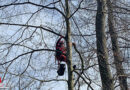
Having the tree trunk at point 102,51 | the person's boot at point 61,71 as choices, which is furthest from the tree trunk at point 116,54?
the person's boot at point 61,71

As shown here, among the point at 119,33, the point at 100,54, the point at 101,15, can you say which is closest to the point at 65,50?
the point at 100,54

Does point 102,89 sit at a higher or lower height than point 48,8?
lower

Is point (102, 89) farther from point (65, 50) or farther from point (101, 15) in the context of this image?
point (101, 15)

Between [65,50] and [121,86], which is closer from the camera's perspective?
[65,50]

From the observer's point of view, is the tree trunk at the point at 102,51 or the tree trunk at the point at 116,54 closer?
the tree trunk at the point at 102,51

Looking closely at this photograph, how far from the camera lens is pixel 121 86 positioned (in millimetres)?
6125

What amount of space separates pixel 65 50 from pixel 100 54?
2.99 ft

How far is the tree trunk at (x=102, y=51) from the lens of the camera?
5802 millimetres

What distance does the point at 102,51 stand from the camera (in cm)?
608

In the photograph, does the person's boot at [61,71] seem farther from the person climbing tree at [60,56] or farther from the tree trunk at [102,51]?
the tree trunk at [102,51]

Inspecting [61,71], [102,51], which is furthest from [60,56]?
[102,51]

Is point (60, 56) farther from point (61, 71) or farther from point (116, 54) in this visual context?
point (116, 54)

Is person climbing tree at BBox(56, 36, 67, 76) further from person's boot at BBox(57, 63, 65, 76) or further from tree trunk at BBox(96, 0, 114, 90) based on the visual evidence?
tree trunk at BBox(96, 0, 114, 90)

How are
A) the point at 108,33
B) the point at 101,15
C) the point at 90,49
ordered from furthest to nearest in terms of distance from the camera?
the point at 108,33, the point at 101,15, the point at 90,49
